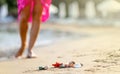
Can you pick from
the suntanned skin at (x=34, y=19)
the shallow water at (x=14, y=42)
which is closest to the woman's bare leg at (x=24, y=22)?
the suntanned skin at (x=34, y=19)

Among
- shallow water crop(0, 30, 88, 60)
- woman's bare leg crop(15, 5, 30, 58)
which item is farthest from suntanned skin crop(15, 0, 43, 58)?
shallow water crop(0, 30, 88, 60)

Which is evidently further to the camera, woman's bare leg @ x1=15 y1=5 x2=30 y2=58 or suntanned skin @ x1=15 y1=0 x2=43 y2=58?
woman's bare leg @ x1=15 y1=5 x2=30 y2=58

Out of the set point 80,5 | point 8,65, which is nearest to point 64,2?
point 80,5

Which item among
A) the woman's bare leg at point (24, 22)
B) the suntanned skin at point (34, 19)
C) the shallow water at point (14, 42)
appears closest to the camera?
→ the suntanned skin at point (34, 19)

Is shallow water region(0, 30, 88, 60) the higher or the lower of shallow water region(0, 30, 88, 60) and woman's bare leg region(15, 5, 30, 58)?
the lower

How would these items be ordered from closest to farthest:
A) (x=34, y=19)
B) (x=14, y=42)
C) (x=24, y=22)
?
1. (x=34, y=19)
2. (x=24, y=22)
3. (x=14, y=42)

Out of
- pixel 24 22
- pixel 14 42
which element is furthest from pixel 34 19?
pixel 14 42

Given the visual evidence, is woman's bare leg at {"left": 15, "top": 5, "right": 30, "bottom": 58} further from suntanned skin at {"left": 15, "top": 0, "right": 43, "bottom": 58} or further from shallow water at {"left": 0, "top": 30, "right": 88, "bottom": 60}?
shallow water at {"left": 0, "top": 30, "right": 88, "bottom": 60}

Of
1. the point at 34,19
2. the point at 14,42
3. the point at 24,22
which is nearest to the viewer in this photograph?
the point at 34,19

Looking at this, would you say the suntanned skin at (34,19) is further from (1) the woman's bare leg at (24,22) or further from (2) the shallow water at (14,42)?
(2) the shallow water at (14,42)

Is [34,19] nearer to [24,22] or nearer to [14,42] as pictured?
[24,22]

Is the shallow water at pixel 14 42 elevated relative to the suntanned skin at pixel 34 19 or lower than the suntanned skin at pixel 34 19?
lower

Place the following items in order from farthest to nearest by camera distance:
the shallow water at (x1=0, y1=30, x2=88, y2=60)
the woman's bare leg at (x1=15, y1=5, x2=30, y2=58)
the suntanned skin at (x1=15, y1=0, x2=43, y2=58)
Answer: the shallow water at (x1=0, y1=30, x2=88, y2=60)
the woman's bare leg at (x1=15, y1=5, x2=30, y2=58)
the suntanned skin at (x1=15, y1=0, x2=43, y2=58)

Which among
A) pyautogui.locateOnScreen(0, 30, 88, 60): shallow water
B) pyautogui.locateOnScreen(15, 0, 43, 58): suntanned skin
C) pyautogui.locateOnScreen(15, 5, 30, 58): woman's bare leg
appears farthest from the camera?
pyautogui.locateOnScreen(0, 30, 88, 60): shallow water
